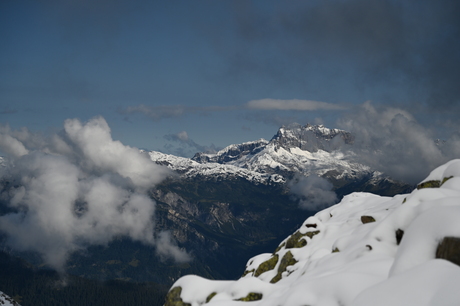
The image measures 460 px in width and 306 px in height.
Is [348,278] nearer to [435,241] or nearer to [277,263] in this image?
[435,241]

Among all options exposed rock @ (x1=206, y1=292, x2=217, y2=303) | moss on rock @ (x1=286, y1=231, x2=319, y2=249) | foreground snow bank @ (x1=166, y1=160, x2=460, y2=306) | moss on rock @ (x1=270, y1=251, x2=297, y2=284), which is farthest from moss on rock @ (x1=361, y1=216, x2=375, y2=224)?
exposed rock @ (x1=206, y1=292, x2=217, y2=303)

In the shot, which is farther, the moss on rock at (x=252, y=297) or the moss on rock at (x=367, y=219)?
the moss on rock at (x=367, y=219)

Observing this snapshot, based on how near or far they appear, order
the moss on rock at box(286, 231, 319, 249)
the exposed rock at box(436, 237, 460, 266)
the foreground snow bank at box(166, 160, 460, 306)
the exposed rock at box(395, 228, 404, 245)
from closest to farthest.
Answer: the foreground snow bank at box(166, 160, 460, 306)
the exposed rock at box(436, 237, 460, 266)
the exposed rock at box(395, 228, 404, 245)
the moss on rock at box(286, 231, 319, 249)

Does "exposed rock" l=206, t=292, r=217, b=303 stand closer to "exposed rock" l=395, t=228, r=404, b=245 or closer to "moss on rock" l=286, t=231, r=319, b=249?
"exposed rock" l=395, t=228, r=404, b=245

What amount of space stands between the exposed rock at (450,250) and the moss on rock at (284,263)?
32526 mm

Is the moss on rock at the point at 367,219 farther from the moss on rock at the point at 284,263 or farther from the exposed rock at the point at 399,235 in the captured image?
the exposed rock at the point at 399,235

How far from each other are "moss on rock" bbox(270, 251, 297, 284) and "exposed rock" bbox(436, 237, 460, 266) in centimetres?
3253

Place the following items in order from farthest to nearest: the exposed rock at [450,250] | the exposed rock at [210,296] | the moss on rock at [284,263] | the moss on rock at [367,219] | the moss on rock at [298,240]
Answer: the moss on rock at [298,240]
the moss on rock at [284,263]
the moss on rock at [367,219]
the exposed rock at [210,296]
the exposed rock at [450,250]

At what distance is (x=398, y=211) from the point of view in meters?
27.3

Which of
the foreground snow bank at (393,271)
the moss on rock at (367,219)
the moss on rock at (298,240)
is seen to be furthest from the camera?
the moss on rock at (298,240)

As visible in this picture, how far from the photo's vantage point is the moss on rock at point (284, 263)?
46513 millimetres

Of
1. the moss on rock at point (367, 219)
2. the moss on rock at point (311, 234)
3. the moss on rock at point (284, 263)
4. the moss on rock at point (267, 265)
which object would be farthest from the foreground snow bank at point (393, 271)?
the moss on rock at point (311, 234)

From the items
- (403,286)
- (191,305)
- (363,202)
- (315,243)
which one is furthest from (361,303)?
(363,202)

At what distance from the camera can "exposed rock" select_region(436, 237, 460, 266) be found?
49.9ft
